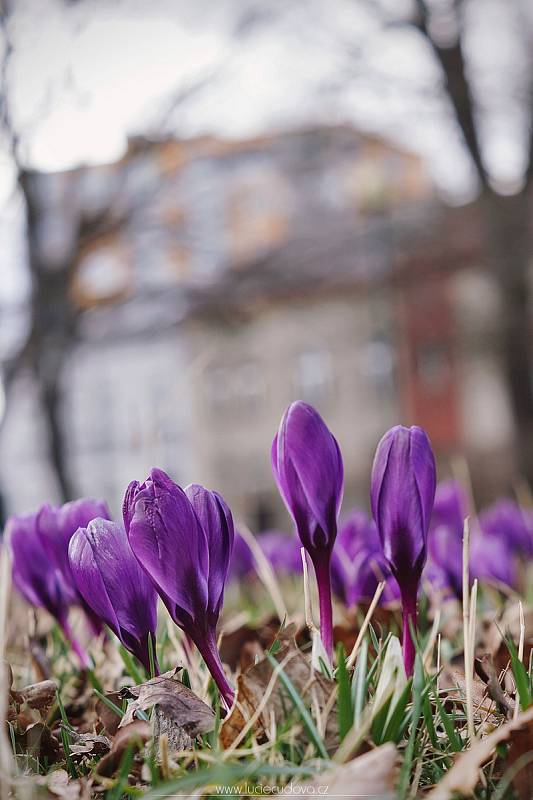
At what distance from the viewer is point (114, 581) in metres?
0.92

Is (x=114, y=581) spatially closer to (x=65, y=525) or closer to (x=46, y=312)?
(x=65, y=525)

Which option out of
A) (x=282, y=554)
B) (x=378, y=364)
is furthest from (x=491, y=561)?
(x=378, y=364)

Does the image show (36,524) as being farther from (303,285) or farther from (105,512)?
(303,285)

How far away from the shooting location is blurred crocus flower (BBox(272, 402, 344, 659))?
2.83 feet

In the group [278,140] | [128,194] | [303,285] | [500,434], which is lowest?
[500,434]

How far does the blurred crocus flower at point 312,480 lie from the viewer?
0.86 metres

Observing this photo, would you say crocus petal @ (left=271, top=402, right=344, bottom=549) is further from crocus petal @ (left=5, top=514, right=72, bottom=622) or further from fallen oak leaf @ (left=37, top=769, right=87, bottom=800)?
crocus petal @ (left=5, top=514, right=72, bottom=622)

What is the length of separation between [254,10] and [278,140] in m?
3.66

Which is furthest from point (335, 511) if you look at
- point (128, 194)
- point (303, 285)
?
point (303, 285)

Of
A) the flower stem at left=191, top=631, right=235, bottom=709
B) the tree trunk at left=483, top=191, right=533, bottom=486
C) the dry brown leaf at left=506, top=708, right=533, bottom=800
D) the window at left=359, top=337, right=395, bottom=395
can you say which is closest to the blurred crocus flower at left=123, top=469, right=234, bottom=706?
the flower stem at left=191, top=631, right=235, bottom=709

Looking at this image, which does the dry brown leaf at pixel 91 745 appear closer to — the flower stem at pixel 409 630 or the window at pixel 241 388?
the flower stem at pixel 409 630

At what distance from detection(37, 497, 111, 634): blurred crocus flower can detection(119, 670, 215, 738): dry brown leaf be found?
0.98 ft

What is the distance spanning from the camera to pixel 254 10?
20.8 ft

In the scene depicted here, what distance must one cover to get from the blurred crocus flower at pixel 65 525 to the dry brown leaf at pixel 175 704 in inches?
11.8
